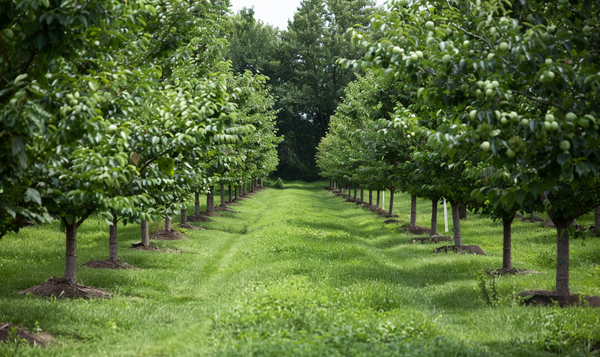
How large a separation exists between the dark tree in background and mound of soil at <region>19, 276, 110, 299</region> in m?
60.3

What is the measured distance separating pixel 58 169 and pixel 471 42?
214 inches

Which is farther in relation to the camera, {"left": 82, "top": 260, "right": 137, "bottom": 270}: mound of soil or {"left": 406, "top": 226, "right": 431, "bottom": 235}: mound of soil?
{"left": 406, "top": 226, "right": 431, "bottom": 235}: mound of soil

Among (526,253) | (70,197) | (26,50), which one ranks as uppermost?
(26,50)

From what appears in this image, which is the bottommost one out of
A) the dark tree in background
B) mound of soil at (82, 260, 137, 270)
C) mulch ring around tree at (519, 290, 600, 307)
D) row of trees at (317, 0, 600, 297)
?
mound of soil at (82, 260, 137, 270)

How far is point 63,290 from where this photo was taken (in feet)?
30.9

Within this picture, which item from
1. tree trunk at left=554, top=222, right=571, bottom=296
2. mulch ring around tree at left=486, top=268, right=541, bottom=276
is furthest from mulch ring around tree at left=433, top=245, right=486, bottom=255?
tree trunk at left=554, top=222, right=571, bottom=296

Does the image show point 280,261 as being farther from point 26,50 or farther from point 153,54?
point 26,50

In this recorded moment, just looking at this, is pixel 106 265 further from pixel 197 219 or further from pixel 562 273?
pixel 197 219

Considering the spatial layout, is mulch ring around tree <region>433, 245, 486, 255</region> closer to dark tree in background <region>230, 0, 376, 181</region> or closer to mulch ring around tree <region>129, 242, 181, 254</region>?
mulch ring around tree <region>129, 242, 181, 254</region>

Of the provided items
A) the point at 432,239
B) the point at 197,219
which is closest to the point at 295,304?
the point at 432,239

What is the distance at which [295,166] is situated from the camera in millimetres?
79062

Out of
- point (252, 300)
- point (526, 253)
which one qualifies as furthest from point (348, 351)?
point (526, 253)

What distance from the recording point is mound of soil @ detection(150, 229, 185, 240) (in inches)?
734

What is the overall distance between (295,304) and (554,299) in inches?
213
